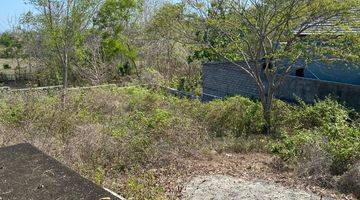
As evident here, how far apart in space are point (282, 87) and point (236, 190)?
7.43 meters

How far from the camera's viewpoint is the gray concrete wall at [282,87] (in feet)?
38.4

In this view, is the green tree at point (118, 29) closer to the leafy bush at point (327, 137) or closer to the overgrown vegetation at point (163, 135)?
the overgrown vegetation at point (163, 135)

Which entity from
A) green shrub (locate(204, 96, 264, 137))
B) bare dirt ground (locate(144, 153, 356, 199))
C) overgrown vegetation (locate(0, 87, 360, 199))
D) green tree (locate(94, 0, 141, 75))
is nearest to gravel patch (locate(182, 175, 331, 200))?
bare dirt ground (locate(144, 153, 356, 199))

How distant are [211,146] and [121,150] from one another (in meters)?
2.15

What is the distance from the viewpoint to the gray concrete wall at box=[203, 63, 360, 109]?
38.4 ft

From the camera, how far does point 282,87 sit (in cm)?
1355

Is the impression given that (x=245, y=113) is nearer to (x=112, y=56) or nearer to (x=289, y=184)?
(x=289, y=184)

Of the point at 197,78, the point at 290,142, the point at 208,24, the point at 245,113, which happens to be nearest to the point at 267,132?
the point at 245,113

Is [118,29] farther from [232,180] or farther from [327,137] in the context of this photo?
[232,180]

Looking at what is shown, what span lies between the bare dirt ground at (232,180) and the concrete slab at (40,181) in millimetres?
2795

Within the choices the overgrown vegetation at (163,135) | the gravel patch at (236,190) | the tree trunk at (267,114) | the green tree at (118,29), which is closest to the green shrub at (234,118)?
the overgrown vegetation at (163,135)

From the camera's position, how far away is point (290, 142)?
27.4ft

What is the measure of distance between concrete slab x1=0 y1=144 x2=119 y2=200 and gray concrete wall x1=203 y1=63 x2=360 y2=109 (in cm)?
947

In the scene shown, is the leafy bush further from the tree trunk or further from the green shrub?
the green shrub
